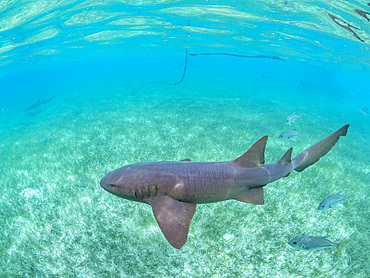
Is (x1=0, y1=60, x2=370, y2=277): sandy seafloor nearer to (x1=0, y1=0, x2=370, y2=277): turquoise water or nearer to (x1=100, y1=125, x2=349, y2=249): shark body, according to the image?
(x1=0, y1=0, x2=370, y2=277): turquoise water

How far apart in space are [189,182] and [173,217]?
674 millimetres

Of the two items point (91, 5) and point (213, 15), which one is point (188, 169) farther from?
point (213, 15)

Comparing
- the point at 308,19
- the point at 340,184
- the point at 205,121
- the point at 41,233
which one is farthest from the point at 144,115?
the point at 308,19

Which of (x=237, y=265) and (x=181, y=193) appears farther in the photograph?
(x=237, y=265)

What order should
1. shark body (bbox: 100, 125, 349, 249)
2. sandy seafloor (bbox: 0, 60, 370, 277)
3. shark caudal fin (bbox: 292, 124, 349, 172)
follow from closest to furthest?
shark body (bbox: 100, 125, 349, 249)
shark caudal fin (bbox: 292, 124, 349, 172)
sandy seafloor (bbox: 0, 60, 370, 277)

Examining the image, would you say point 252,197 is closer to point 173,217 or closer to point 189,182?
point 189,182

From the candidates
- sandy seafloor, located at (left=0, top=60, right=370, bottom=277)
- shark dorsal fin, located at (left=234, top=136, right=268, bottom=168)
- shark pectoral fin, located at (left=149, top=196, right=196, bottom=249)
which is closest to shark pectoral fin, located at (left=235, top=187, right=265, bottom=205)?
shark dorsal fin, located at (left=234, top=136, right=268, bottom=168)

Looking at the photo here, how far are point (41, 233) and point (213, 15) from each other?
23.5 m

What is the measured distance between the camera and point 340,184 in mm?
8555

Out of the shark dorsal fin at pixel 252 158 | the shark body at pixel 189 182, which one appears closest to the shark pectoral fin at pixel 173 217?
the shark body at pixel 189 182

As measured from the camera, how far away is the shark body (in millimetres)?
3729

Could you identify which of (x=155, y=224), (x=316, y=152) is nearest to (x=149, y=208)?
(x=155, y=224)

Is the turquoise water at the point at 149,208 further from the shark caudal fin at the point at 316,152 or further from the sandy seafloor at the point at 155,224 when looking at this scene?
the shark caudal fin at the point at 316,152

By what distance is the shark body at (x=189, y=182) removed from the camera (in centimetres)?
373
